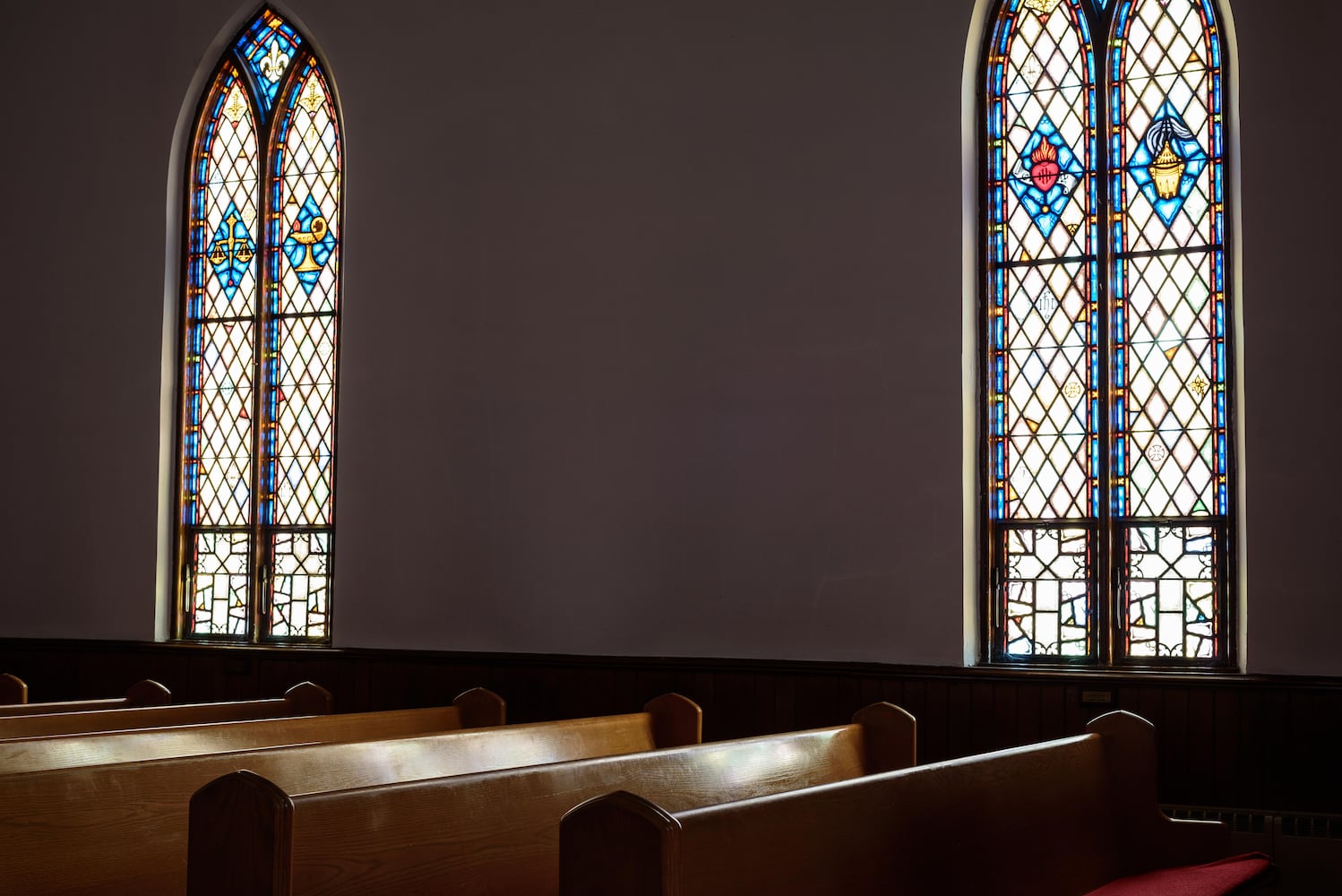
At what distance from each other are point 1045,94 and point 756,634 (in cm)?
231

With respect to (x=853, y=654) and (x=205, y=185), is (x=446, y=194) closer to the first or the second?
(x=205, y=185)

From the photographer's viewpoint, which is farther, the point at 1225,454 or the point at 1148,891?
the point at 1225,454

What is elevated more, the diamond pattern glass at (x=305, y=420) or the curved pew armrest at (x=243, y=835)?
the diamond pattern glass at (x=305, y=420)

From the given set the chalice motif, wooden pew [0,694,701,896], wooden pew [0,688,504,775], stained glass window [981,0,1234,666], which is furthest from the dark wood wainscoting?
wooden pew [0,694,701,896]

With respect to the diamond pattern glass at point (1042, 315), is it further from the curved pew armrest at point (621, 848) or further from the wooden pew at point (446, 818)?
the curved pew armrest at point (621, 848)

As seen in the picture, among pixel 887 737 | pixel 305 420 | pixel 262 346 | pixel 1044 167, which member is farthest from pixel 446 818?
pixel 262 346

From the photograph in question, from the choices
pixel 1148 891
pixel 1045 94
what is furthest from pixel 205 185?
pixel 1148 891

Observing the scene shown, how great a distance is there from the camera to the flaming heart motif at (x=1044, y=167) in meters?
5.05

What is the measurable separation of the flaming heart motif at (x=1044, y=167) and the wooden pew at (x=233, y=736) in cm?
278

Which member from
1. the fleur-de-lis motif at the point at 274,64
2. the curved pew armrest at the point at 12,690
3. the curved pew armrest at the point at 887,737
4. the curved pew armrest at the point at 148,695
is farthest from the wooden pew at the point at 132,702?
the fleur-de-lis motif at the point at 274,64

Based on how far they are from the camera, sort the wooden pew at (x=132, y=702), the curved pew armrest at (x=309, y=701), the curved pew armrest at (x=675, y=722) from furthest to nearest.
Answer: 1. the wooden pew at (x=132, y=702)
2. the curved pew armrest at (x=309, y=701)
3. the curved pew armrest at (x=675, y=722)

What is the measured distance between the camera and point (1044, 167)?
5066 millimetres

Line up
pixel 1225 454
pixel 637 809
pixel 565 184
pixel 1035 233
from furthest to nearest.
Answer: pixel 565 184
pixel 1035 233
pixel 1225 454
pixel 637 809

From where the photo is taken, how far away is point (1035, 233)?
16.6ft
